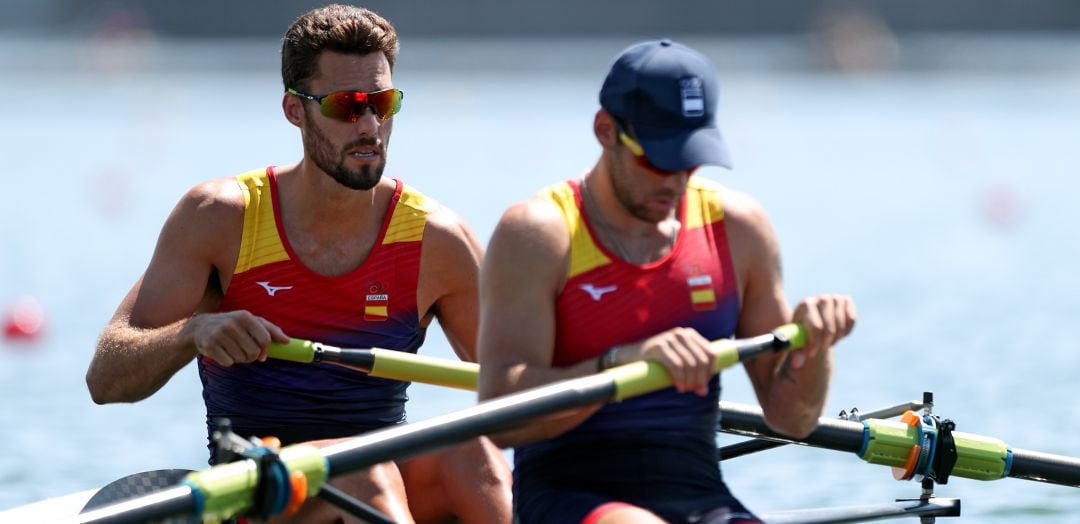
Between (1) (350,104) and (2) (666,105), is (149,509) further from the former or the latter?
(1) (350,104)

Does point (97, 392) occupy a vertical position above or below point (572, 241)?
below

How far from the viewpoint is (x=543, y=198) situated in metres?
4.38

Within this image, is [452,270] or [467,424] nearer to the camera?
[467,424]

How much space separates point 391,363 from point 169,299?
70 cm

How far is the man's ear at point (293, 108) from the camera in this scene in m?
5.47

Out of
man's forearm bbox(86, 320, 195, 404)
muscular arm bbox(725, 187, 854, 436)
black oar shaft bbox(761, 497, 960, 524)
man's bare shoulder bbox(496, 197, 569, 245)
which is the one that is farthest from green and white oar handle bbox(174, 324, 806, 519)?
man's forearm bbox(86, 320, 195, 404)

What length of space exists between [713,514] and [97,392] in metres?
2.03

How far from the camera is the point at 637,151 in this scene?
14.0 ft

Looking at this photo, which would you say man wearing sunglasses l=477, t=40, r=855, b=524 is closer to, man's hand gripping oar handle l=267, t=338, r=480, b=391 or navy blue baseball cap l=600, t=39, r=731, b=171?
navy blue baseball cap l=600, t=39, r=731, b=171

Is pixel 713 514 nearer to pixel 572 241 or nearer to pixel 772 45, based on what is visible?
pixel 572 241

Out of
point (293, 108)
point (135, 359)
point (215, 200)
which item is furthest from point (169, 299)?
point (293, 108)

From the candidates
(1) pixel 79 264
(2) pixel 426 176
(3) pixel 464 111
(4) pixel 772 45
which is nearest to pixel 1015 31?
(4) pixel 772 45

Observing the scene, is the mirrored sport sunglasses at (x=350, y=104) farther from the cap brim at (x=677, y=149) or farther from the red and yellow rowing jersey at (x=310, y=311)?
the cap brim at (x=677, y=149)

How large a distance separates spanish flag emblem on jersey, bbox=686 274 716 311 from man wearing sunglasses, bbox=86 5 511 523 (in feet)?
3.40
